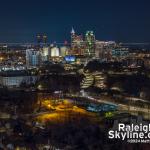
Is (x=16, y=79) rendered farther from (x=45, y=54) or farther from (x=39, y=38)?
(x=39, y=38)

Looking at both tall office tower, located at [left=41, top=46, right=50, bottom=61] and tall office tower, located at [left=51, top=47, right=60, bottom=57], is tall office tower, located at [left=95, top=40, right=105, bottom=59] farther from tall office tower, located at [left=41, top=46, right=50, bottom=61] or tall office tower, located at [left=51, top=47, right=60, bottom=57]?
tall office tower, located at [left=41, top=46, right=50, bottom=61]

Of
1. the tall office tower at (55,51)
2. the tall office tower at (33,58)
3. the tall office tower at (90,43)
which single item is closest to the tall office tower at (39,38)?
the tall office tower at (55,51)

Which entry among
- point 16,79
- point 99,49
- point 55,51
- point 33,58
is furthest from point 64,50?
point 16,79

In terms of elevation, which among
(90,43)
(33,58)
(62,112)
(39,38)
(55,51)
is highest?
(39,38)

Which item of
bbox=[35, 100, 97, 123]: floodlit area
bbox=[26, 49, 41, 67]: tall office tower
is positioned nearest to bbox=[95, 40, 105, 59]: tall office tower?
bbox=[26, 49, 41, 67]: tall office tower

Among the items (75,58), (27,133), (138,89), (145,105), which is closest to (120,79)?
(138,89)
